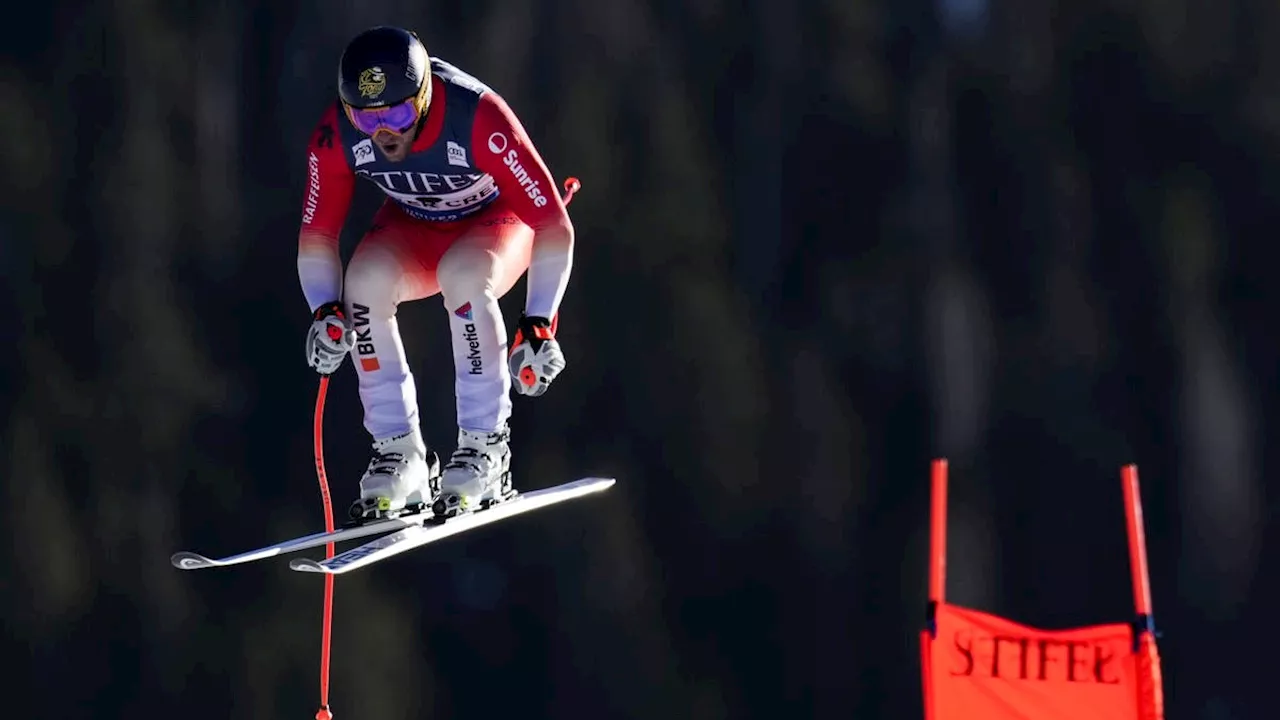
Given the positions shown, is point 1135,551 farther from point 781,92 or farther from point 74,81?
point 74,81

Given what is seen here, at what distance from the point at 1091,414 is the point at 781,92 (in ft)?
7.31

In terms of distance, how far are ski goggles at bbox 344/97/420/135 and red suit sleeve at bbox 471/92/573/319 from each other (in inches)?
8.6

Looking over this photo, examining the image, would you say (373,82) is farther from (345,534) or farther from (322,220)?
(345,534)

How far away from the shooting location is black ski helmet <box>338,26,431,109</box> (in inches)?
236

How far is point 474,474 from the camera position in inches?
253

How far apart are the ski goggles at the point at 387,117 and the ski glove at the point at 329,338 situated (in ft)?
1.99

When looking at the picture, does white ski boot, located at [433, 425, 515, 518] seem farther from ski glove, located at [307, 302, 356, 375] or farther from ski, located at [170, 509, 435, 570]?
ski glove, located at [307, 302, 356, 375]

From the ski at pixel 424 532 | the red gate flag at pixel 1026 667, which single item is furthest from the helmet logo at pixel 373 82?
the red gate flag at pixel 1026 667

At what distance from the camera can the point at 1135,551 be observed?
21.8 ft

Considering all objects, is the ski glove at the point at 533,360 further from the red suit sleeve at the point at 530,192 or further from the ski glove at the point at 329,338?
the ski glove at the point at 329,338

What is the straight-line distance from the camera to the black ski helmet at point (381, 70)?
5988 mm

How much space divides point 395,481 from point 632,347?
4.01 metres

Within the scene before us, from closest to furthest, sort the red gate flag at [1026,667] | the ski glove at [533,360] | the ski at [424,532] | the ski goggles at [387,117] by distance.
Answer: the ski at [424,532] → the ski goggles at [387,117] → the ski glove at [533,360] → the red gate flag at [1026,667]

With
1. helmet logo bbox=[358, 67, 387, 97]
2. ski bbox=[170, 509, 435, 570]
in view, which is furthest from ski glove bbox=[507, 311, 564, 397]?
helmet logo bbox=[358, 67, 387, 97]
